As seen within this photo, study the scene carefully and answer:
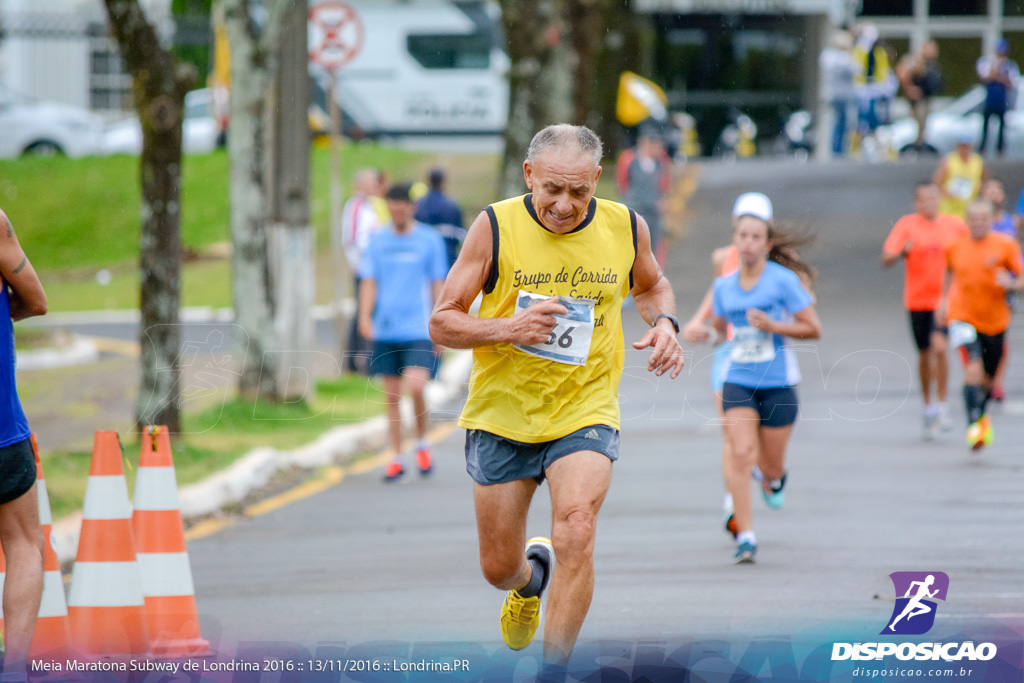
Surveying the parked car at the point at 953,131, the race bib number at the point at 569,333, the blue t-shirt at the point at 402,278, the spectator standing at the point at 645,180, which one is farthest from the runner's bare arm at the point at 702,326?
the parked car at the point at 953,131

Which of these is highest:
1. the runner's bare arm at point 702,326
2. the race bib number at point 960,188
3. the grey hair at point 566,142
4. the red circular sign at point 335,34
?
the red circular sign at point 335,34

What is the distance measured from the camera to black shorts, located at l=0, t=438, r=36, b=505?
505cm

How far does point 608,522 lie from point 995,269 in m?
4.18

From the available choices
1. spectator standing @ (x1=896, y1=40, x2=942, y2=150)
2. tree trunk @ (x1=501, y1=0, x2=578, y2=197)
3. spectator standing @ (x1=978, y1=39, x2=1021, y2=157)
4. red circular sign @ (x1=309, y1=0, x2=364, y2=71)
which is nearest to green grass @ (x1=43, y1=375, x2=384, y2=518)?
red circular sign @ (x1=309, y1=0, x2=364, y2=71)

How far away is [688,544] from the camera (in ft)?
26.9

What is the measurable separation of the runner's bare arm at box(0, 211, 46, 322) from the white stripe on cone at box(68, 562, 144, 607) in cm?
105


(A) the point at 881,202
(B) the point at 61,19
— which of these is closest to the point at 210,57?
(B) the point at 61,19

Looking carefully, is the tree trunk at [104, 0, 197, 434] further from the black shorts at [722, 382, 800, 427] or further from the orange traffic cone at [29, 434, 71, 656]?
the orange traffic cone at [29, 434, 71, 656]

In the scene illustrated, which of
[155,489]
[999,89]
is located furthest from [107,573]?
[999,89]

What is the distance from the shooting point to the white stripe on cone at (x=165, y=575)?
19.5ft

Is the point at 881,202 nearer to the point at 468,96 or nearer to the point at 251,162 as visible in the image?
the point at 251,162

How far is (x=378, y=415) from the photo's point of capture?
45.2 feet

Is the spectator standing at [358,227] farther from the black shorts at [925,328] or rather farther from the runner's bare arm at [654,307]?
the runner's bare arm at [654,307]

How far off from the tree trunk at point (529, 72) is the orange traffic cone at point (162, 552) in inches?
477
